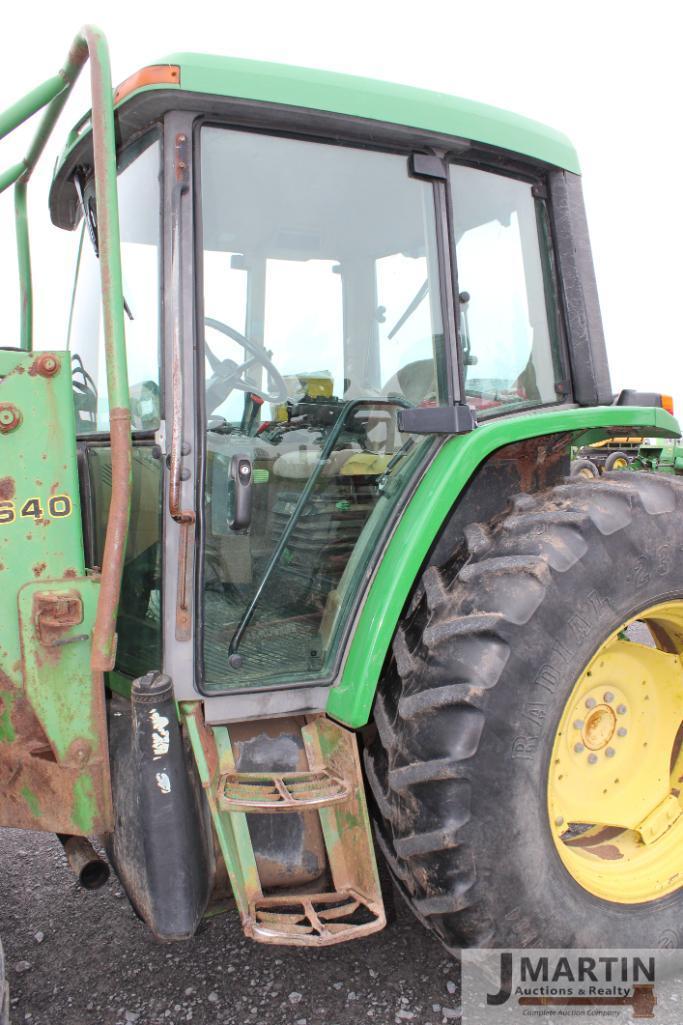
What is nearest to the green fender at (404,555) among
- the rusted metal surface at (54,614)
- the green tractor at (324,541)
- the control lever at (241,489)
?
the green tractor at (324,541)

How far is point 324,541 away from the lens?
2137mm

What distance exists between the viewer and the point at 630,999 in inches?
82.8

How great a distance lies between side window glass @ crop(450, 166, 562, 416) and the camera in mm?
2232

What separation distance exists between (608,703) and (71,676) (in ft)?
4.86

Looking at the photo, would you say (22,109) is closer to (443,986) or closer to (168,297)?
(168,297)

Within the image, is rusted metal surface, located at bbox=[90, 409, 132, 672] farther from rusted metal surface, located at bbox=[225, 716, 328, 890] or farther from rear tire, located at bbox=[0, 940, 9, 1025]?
rear tire, located at bbox=[0, 940, 9, 1025]

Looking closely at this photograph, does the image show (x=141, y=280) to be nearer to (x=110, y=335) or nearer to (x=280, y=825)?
(x=110, y=335)

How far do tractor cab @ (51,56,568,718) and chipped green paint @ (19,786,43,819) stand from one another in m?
0.36

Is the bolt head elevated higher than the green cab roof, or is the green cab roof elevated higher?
the green cab roof

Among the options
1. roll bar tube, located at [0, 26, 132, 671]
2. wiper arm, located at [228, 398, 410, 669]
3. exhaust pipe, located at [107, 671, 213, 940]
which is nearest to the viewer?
roll bar tube, located at [0, 26, 132, 671]

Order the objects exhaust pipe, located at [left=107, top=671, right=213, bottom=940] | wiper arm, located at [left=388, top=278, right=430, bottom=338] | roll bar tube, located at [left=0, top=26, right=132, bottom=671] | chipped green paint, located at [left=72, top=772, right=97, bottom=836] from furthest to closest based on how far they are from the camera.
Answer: wiper arm, located at [left=388, top=278, right=430, bottom=338] < chipped green paint, located at [left=72, top=772, right=97, bottom=836] < exhaust pipe, located at [left=107, top=671, right=213, bottom=940] < roll bar tube, located at [left=0, top=26, right=132, bottom=671]

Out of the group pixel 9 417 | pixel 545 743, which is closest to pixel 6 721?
pixel 9 417

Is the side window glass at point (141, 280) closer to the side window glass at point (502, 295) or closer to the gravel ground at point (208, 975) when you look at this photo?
the side window glass at point (502, 295)

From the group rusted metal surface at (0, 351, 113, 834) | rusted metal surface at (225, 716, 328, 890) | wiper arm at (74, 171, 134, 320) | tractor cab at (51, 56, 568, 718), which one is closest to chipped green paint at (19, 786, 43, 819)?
rusted metal surface at (0, 351, 113, 834)
